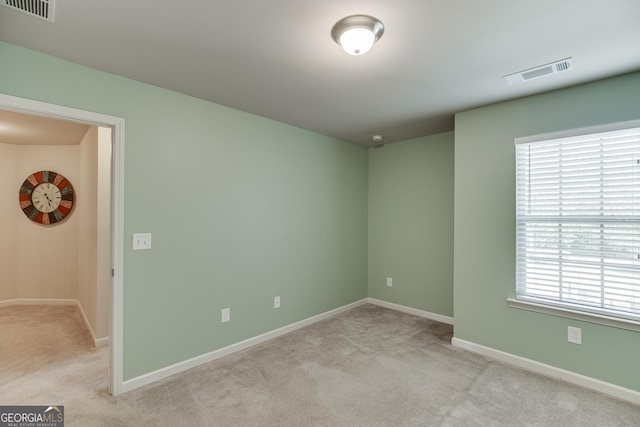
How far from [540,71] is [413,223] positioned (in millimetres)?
2410

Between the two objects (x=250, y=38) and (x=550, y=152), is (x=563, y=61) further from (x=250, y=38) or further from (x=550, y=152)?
(x=250, y=38)

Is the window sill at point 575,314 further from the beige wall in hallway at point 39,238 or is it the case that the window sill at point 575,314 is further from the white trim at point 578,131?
the beige wall in hallway at point 39,238

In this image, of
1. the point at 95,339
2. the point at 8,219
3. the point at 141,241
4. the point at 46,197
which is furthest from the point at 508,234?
the point at 8,219

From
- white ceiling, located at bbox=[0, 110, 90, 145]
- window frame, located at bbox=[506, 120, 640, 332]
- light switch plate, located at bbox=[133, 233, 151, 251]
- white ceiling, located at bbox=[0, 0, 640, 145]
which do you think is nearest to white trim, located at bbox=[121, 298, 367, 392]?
light switch plate, located at bbox=[133, 233, 151, 251]

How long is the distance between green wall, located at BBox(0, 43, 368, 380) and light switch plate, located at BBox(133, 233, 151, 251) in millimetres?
44

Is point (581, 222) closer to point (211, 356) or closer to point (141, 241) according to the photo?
point (211, 356)

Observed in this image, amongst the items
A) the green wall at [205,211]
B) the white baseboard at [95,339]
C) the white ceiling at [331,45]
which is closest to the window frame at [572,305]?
the white ceiling at [331,45]

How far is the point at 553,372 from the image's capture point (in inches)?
103

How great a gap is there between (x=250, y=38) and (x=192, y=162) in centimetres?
135

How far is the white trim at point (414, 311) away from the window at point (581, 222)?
1.32 meters

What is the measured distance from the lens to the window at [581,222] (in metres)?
2.34

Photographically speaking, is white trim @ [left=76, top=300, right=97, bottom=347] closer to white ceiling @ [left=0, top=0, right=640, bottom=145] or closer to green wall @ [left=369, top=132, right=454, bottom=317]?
white ceiling @ [left=0, top=0, right=640, bottom=145]

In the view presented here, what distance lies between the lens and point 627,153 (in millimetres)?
2355

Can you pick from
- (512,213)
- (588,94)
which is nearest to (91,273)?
(512,213)
